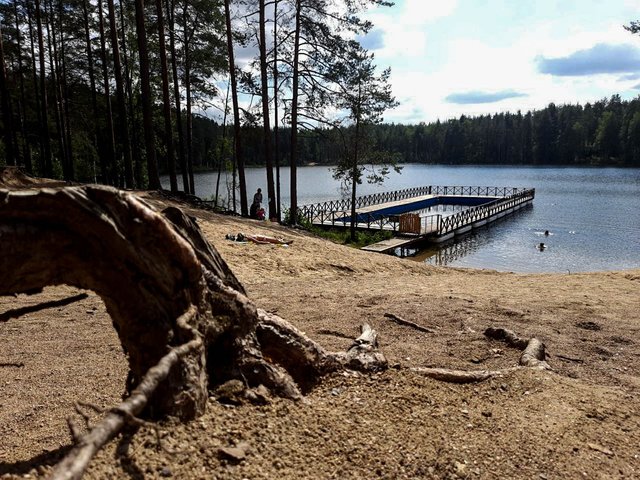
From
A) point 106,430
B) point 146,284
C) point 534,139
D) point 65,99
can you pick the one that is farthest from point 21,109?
point 534,139

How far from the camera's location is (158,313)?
267 cm

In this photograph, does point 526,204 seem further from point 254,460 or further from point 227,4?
point 254,460

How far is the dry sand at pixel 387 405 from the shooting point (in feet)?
8.48

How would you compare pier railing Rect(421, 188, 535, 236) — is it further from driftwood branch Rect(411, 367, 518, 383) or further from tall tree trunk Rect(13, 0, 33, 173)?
driftwood branch Rect(411, 367, 518, 383)

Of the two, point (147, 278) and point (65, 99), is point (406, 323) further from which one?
point (65, 99)

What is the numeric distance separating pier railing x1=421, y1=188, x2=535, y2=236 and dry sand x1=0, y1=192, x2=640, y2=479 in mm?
19945

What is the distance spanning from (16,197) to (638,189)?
205 feet

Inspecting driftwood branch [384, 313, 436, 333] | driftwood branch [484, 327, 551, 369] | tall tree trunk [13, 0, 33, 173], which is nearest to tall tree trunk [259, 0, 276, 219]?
tall tree trunk [13, 0, 33, 173]

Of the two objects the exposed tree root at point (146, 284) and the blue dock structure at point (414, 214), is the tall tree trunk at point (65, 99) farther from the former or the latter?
the exposed tree root at point (146, 284)

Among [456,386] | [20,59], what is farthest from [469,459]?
[20,59]

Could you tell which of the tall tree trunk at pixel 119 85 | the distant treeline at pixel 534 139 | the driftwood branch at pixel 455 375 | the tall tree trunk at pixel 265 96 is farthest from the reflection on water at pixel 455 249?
the distant treeline at pixel 534 139

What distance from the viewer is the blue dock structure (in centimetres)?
2567

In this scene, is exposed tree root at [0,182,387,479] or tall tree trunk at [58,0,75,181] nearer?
exposed tree root at [0,182,387,479]

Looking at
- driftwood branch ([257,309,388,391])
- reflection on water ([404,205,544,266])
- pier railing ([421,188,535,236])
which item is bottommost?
reflection on water ([404,205,544,266])
